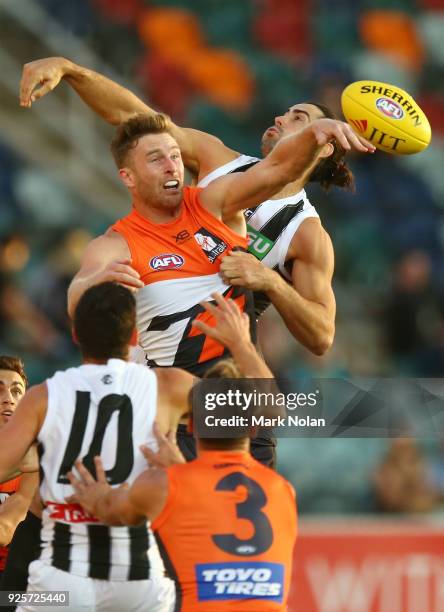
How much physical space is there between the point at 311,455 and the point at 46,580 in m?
5.88

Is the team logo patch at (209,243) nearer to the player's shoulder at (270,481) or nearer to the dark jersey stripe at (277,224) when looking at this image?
the dark jersey stripe at (277,224)

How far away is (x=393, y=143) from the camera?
6297 millimetres

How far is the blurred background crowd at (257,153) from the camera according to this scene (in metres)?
11.0

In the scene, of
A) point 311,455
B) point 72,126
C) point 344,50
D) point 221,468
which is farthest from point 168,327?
point 344,50

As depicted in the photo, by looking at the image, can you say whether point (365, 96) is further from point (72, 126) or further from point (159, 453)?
point (72, 126)

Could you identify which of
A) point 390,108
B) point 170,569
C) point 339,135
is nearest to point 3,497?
point 170,569

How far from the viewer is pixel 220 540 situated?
484 cm

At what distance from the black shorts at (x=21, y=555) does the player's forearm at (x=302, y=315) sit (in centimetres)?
157

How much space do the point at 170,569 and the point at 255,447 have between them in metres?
1.48

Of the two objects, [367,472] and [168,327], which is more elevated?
[367,472]

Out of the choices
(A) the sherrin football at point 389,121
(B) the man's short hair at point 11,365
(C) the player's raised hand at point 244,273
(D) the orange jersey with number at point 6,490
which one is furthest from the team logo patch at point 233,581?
(A) the sherrin football at point 389,121

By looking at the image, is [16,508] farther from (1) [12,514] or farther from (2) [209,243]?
(2) [209,243]

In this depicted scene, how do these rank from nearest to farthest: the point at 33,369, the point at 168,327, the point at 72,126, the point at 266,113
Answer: the point at 168,327 < the point at 33,369 < the point at 72,126 < the point at 266,113

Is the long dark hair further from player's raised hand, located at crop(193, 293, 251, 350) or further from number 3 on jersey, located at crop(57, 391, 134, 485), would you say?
number 3 on jersey, located at crop(57, 391, 134, 485)
